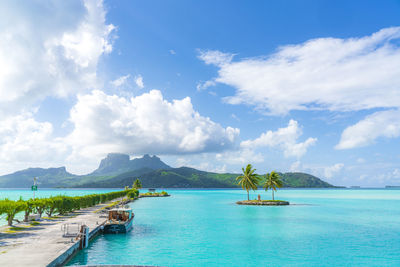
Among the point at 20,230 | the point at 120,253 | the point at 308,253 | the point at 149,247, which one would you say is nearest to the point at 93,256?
the point at 120,253

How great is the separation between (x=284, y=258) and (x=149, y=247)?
1568 centimetres

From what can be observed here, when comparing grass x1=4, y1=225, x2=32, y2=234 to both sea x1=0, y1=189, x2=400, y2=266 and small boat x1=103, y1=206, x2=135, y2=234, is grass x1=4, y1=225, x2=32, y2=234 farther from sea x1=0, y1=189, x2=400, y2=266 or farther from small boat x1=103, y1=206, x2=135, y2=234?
small boat x1=103, y1=206, x2=135, y2=234

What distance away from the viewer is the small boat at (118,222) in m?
45.0

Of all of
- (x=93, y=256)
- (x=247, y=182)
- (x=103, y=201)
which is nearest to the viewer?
(x=93, y=256)

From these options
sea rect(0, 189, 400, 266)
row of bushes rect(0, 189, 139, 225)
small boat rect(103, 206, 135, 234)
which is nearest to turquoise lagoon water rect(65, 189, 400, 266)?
sea rect(0, 189, 400, 266)

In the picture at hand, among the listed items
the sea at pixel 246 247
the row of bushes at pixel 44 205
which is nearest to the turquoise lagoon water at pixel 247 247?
the sea at pixel 246 247

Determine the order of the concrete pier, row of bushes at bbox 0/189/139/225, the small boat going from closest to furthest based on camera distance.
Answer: the concrete pier, row of bushes at bbox 0/189/139/225, the small boat

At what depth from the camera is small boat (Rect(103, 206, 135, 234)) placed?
45.0 meters

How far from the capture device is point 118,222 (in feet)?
150

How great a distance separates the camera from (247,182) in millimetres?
113062

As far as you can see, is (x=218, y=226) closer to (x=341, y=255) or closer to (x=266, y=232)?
(x=266, y=232)

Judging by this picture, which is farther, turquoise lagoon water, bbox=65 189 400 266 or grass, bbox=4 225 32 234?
grass, bbox=4 225 32 234

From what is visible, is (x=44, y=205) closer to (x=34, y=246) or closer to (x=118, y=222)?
(x=118, y=222)

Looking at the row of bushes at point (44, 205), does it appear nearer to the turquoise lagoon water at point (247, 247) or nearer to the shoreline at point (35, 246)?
the shoreline at point (35, 246)
